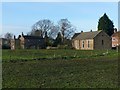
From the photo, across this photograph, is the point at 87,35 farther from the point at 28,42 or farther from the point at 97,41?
the point at 28,42

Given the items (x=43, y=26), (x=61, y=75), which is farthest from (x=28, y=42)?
(x=61, y=75)

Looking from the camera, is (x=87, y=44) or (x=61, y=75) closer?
(x=61, y=75)

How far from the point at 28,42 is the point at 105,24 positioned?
122 ft

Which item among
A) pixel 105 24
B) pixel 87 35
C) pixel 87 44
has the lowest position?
pixel 87 44

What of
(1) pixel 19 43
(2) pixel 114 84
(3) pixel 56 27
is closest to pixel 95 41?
(3) pixel 56 27

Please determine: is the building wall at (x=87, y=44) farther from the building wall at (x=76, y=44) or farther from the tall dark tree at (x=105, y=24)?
the tall dark tree at (x=105, y=24)

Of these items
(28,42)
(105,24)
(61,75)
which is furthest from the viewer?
(28,42)

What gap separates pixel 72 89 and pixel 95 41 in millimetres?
93193

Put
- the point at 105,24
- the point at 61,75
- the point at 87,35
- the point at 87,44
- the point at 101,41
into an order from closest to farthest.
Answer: the point at 61,75 < the point at 101,41 < the point at 87,44 < the point at 105,24 < the point at 87,35

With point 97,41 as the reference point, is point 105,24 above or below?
above

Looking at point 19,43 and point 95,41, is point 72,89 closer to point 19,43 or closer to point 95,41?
point 95,41

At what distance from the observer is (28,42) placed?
13188cm

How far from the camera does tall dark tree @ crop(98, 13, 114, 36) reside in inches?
4331

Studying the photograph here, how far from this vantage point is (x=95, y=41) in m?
105
